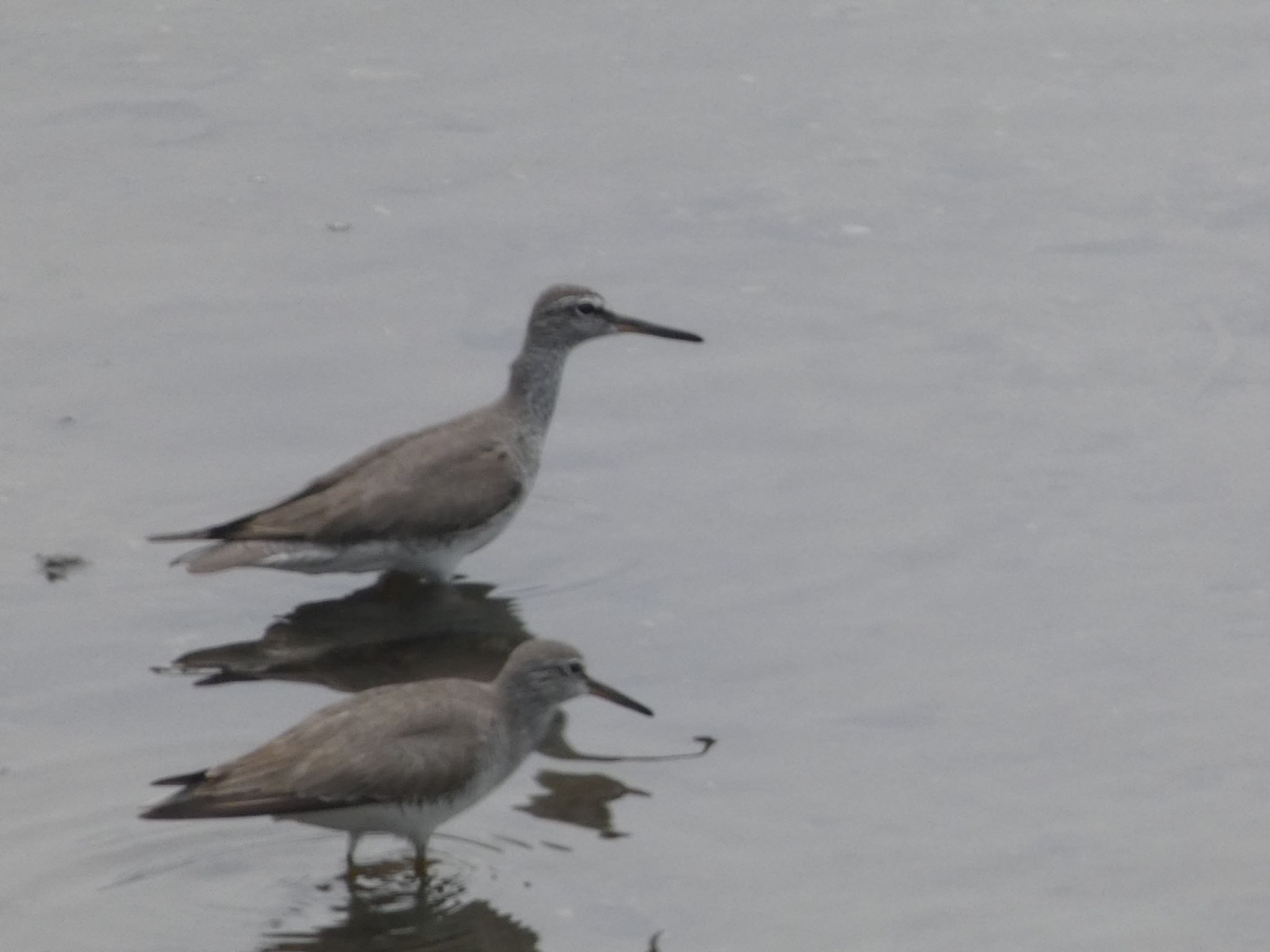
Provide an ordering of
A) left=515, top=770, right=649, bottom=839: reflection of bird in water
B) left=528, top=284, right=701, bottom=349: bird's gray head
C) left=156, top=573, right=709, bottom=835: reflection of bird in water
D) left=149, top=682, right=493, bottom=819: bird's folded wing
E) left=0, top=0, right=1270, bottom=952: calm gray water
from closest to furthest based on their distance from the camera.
A: left=149, top=682, right=493, bottom=819: bird's folded wing
left=0, top=0, right=1270, bottom=952: calm gray water
left=515, top=770, right=649, bottom=839: reflection of bird in water
left=156, top=573, right=709, bottom=835: reflection of bird in water
left=528, top=284, right=701, bottom=349: bird's gray head

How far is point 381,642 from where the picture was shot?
10273 mm

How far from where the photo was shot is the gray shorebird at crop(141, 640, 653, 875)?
7.97 metres

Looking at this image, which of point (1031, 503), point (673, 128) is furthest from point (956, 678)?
point (673, 128)

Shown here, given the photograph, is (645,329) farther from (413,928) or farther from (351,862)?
(413,928)

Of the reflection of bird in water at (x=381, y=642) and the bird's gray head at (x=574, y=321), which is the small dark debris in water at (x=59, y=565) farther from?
the bird's gray head at (x=574, y=321)

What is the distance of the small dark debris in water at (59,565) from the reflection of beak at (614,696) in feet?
8.21

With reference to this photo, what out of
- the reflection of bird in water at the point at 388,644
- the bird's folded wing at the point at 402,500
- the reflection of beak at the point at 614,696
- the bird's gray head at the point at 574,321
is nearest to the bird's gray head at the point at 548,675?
the reflection of beak at the point at 614,696

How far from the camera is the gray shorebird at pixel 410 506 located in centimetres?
1019

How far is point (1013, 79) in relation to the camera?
1508 cm

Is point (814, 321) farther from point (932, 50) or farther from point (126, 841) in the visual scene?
point (126, 841)

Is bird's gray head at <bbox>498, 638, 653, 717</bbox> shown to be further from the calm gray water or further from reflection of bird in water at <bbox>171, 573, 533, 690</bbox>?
reflection of bird in water at <bbox>171, 573, 533, 690</bbox>

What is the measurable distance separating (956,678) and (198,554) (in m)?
3.10

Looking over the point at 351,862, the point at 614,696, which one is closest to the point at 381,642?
the point at 614,696

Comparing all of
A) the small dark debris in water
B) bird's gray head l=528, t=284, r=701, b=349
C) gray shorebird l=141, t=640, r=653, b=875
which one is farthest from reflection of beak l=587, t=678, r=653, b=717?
bird's gray head l=528, t=284, r=701, b=349
